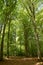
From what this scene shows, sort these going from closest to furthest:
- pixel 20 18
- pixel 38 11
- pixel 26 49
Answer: pixel 38 11, pixel 20 18, pixel 26 49

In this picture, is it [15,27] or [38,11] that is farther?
[15,27]

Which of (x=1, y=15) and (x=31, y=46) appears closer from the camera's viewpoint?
(x=1, y=15)

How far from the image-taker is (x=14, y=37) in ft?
119

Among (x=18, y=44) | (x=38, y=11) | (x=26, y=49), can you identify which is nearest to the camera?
(x=38, y=11)

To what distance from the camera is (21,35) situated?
112 feet

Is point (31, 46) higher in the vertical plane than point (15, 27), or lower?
lower

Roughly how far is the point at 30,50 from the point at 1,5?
16.3 meters

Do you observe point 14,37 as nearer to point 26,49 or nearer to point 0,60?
point 26,49

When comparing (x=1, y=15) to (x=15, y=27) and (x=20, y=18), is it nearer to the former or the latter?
(x=20, y=18)

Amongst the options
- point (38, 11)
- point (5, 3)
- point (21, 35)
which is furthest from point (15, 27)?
point (5, 3)

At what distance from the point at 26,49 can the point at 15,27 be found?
4.45 metres

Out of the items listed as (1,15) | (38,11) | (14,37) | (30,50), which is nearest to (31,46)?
(30,50)

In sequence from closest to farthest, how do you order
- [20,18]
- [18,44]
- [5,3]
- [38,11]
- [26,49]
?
[5,3]
[38,11]
[20,18]
[26,49]
[18,44]

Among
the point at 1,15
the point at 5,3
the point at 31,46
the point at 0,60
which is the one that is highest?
the point at 5,3
